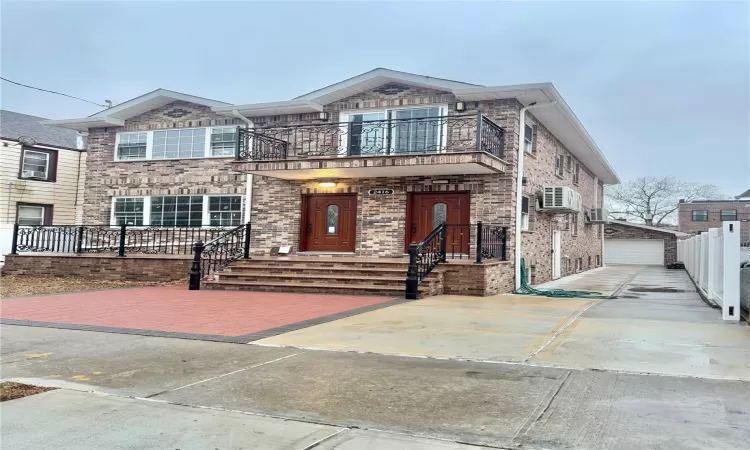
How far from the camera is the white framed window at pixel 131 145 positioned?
750 inches

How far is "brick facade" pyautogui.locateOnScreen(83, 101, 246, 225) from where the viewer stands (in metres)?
17.8

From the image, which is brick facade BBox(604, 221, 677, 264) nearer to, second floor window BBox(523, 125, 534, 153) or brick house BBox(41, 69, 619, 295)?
brick house BBox(41, 69, 619, 295)

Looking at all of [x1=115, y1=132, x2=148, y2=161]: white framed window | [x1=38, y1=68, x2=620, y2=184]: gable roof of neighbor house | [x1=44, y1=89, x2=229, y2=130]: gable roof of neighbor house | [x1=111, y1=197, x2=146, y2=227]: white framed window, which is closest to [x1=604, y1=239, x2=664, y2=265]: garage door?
[x1=38, y1=68, x2=620, y2=184]: gable roof of neighbor house

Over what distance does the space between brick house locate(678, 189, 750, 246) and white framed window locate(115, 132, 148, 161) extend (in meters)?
59.0

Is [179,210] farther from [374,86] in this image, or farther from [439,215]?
[439,215]

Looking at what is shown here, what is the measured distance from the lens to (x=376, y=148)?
598 inches

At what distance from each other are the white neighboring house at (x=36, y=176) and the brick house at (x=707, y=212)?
5970cm

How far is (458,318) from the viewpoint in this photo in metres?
8.88

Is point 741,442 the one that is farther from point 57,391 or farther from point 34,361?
point 34,361

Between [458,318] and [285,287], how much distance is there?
521cm

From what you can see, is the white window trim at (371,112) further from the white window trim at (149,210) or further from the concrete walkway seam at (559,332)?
the concrete walkway seam at (559,332)

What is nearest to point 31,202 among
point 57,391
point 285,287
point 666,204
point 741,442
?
point 285,287

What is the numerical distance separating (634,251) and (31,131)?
33.6m

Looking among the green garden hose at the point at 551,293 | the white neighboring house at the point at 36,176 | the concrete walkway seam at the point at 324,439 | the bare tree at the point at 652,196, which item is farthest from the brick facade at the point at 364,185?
the bare tree at the point at 652,196
